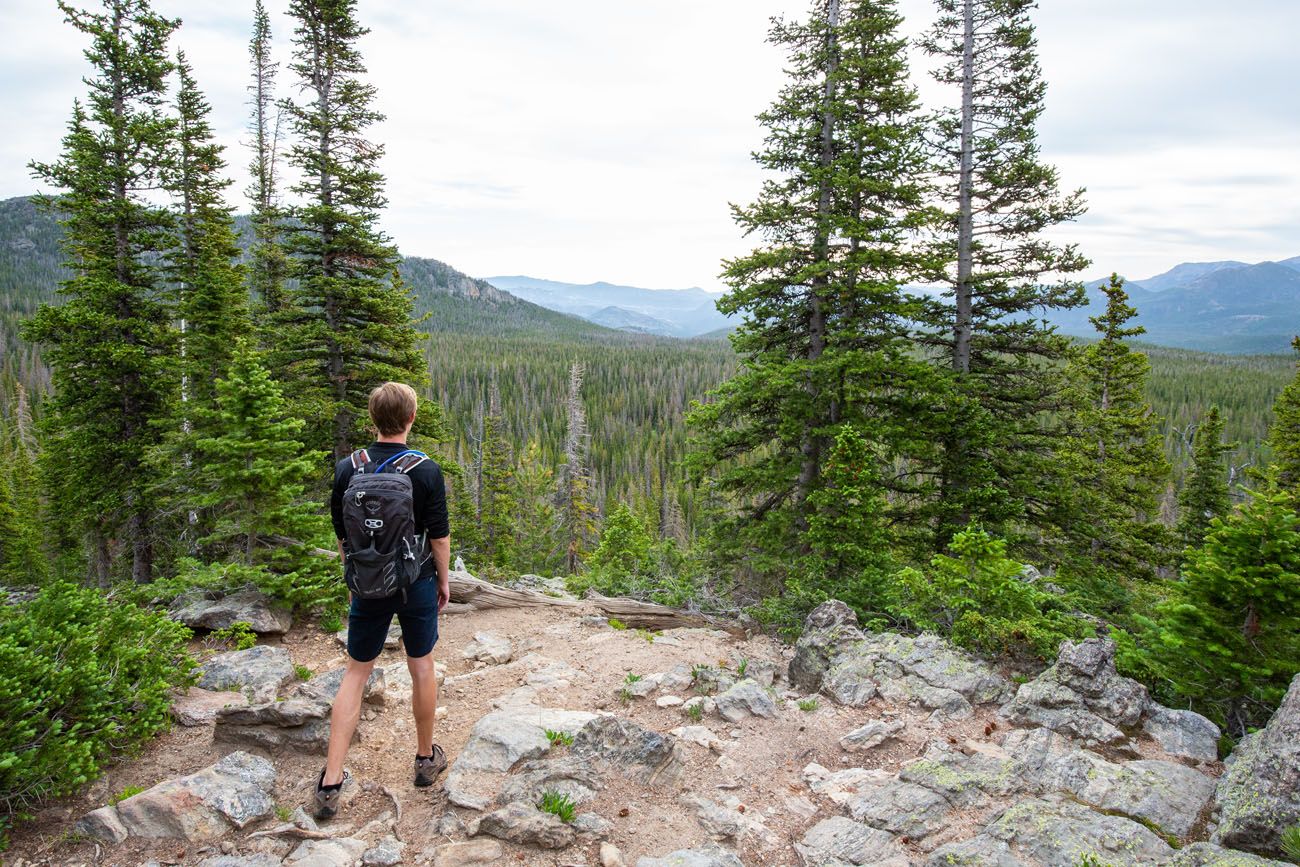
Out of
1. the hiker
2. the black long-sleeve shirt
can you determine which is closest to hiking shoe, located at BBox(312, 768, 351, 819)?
the hiker

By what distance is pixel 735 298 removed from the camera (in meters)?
10.7

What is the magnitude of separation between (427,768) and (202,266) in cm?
1358

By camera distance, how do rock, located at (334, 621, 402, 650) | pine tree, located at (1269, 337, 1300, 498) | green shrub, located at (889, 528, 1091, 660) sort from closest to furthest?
1. green shrub, located at (889, 528, 1091, 660)
2. rock, located at (334, 621, 402, 650)
3. pine tree, located at (1269, 337, 1300, 498)

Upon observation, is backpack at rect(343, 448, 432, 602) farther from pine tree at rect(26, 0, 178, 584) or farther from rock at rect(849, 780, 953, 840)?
pine tree at rect(26, 0, 178, 584)

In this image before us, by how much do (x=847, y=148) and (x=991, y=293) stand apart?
13.6 ft

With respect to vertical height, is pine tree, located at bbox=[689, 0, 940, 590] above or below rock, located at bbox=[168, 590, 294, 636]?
above

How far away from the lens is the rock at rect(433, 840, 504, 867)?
352 cm

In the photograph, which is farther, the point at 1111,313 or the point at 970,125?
the point at 1111,313

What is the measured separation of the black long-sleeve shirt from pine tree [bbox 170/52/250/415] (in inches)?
337

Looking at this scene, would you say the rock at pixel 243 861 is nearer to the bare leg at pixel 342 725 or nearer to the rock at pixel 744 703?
the bare leg at pixel 342 725

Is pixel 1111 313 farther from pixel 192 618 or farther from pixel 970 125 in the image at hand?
pixel 192 618

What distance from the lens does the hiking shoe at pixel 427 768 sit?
13.9 feet

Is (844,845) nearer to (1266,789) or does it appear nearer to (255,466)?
(1266,789)

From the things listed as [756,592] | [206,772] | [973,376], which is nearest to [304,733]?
[206,772]
